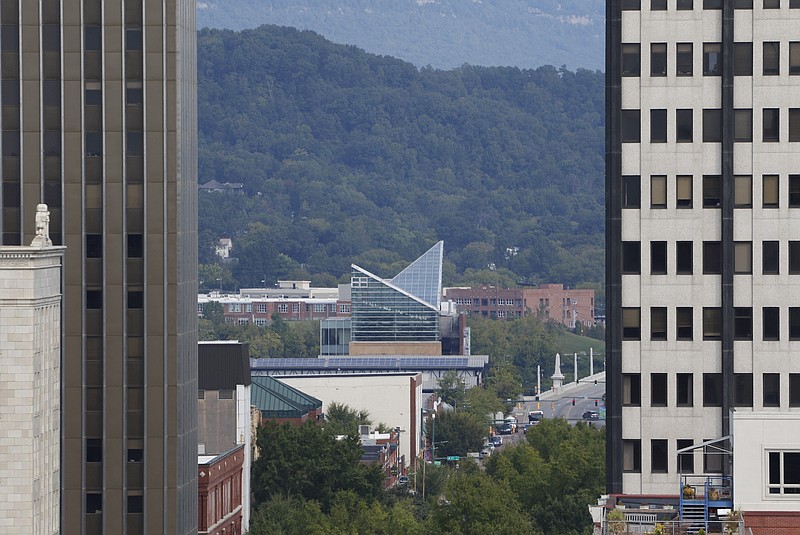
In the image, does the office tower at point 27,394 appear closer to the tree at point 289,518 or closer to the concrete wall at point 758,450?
the concrete wall at point 758,450

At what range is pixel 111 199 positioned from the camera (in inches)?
4641

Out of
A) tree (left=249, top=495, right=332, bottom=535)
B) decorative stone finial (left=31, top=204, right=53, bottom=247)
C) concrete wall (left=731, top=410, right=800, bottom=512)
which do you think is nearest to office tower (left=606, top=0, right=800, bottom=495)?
concrete wall (left=731, top=410, right=800, bottom=512)

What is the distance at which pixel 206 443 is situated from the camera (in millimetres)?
157750

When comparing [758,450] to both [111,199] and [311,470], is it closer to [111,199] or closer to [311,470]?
[111,199]

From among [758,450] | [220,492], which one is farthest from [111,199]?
[758,450]

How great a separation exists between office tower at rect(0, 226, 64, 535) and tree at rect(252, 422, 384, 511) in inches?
3030

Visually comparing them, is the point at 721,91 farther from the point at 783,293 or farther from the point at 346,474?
the point at 346,474

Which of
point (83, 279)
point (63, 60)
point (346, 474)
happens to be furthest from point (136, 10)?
point (346, 474)

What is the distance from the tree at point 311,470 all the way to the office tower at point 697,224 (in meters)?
80.3

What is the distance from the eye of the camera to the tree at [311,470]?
173m

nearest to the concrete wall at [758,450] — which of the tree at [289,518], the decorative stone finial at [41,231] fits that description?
the decorative stone finial at [41,231]

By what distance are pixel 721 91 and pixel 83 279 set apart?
39784 mm

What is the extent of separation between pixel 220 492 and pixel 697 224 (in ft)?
210

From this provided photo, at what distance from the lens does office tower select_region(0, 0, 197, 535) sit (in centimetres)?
11744
